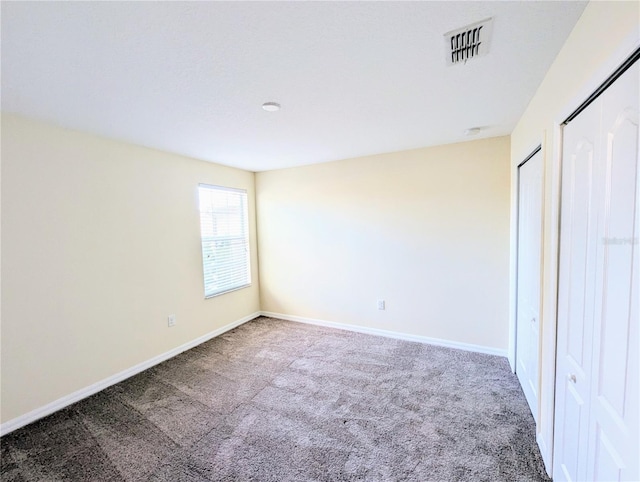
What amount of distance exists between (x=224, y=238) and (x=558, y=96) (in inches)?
149

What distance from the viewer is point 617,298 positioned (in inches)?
38.7

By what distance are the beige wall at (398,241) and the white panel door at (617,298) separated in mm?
2091

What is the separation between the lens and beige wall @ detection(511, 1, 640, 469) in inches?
37.4

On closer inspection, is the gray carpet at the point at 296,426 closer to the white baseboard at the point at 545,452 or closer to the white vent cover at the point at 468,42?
the white baseboard at the point at 545,452

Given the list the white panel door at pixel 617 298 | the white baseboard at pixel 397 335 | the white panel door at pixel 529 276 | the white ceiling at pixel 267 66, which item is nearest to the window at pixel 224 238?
the white baseboard at pixel 397 335

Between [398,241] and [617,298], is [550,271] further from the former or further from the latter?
[398,241]

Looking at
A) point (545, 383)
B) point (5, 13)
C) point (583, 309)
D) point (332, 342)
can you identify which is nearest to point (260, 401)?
point (332, 342)

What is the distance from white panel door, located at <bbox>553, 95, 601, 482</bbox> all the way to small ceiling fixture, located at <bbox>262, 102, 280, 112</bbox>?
1.75 m

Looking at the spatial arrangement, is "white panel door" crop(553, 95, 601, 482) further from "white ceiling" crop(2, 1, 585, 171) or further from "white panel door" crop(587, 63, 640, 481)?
"white ceiling" crop(2, 1, 585, 171)

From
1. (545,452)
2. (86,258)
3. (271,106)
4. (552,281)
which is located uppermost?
(271,106)

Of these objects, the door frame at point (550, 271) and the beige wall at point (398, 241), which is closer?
the door frame at point (550, 271)

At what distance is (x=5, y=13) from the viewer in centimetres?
113

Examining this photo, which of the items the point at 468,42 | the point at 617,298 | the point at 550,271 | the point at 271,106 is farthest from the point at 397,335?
the point at 468,42

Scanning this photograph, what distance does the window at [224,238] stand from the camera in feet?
12.4
